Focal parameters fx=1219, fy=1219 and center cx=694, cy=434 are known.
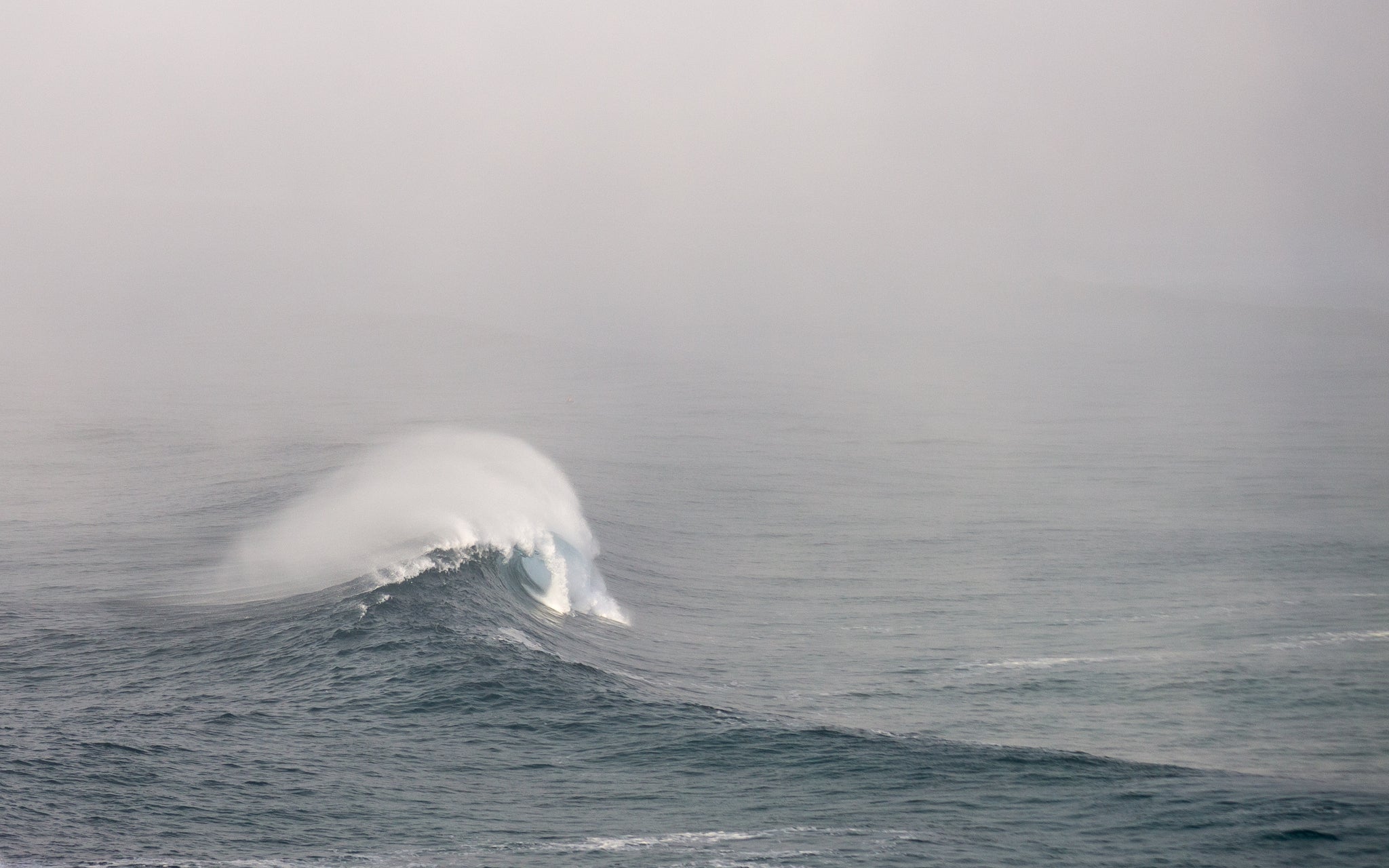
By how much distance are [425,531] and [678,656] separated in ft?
29.3

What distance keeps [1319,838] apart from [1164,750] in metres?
5.01

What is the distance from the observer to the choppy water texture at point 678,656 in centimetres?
1538

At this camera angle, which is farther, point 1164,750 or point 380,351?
point 380,351

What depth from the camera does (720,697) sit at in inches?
899

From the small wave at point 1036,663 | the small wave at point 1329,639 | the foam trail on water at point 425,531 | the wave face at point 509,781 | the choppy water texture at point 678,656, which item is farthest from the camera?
the foam trail on water at point 425,531

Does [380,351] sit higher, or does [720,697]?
[380,351]

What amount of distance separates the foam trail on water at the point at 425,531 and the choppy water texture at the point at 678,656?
0.22 metres


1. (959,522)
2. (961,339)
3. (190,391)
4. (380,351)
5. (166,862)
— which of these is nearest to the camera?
(166,862)

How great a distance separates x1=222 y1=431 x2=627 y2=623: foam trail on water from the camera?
29734mm

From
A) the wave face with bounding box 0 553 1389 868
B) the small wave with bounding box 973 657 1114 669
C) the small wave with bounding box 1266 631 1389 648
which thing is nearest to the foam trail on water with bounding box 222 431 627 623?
the wave face with bounding box 0 553 1389 868

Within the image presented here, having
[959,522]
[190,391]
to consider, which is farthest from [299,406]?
[959,522]

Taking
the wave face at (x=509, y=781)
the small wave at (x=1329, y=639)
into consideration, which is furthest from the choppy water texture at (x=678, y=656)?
the small wave at (x=1329, y=639)

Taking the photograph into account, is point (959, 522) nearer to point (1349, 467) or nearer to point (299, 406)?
point (1349, 467)

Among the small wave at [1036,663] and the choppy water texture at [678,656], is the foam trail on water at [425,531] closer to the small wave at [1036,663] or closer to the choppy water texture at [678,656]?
the choppy water texture at [678,656]
